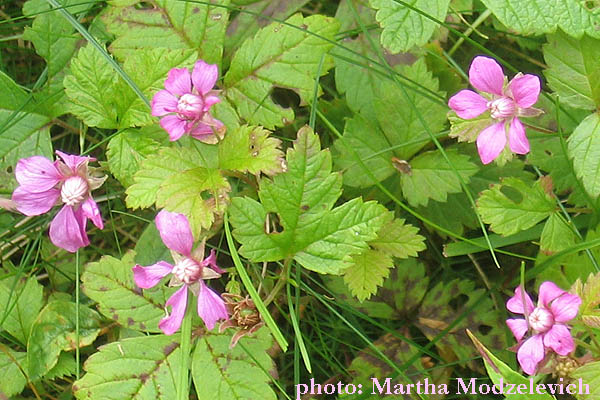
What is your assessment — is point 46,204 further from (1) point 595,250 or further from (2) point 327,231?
(1) point 595,250

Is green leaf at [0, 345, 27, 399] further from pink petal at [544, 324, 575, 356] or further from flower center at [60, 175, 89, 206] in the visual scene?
pink petal at [544, 324, 575, 356]

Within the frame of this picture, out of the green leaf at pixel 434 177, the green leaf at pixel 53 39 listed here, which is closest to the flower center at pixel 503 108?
the green leaf at pixel 434 177

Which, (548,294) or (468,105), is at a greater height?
(468,105)

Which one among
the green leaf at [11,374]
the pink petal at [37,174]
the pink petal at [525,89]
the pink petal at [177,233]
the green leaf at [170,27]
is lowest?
the green leaf at [11,374]

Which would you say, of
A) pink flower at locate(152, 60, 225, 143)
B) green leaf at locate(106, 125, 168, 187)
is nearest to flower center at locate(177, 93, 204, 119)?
pink flower at locate(152, 60, 225, 143)

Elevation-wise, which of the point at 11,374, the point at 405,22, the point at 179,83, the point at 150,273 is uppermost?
the point at 405,22

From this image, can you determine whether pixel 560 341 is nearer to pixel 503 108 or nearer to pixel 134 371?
pixel 503 108

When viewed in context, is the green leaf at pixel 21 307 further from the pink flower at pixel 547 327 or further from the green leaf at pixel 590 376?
the green leaf at pixel 590 376

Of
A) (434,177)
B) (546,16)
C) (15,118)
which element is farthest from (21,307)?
(546,16)
